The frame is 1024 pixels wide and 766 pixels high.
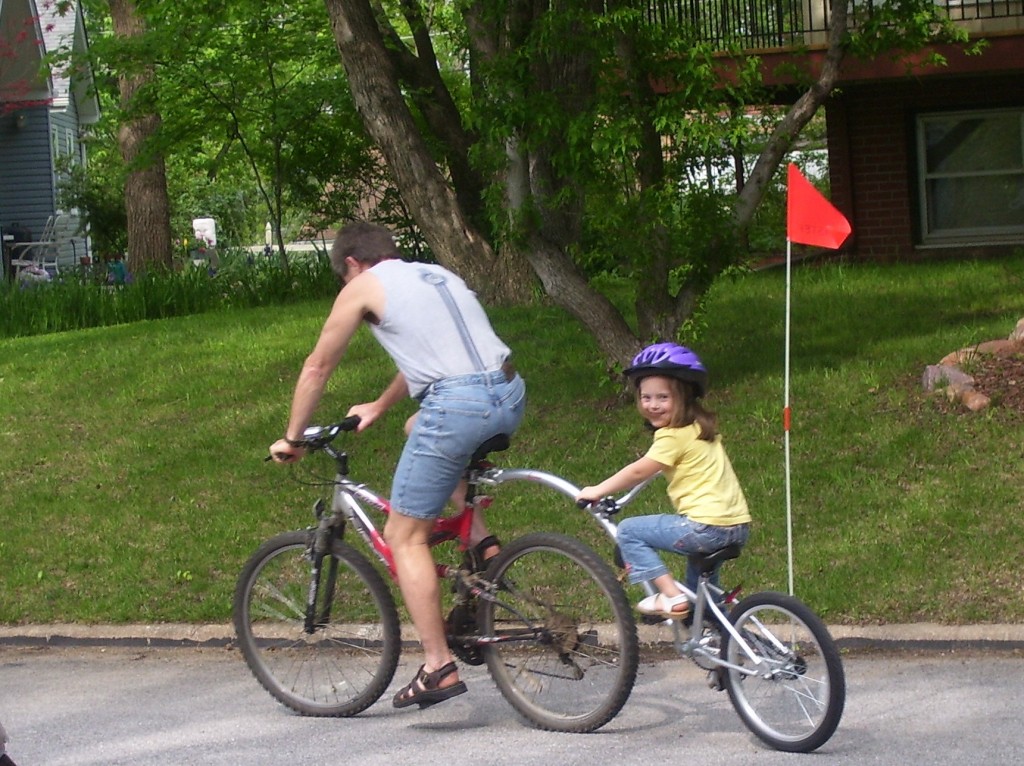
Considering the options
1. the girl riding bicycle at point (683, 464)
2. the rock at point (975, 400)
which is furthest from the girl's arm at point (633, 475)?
the rock at point (975, 400)

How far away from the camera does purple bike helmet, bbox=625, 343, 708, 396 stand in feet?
17.7

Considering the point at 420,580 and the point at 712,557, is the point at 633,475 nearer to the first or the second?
the point at 712,557

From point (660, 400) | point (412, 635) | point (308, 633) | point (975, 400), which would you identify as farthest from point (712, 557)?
point (975, 400)

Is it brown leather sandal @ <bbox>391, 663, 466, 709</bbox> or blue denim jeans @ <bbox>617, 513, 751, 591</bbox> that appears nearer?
blue denim jeans @ <bbox>617, 513, 751, 591</bbox>

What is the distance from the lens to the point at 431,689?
5711mm

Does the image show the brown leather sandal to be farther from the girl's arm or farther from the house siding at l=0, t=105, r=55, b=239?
the house siding at l=0, t=105, r=55, b=239

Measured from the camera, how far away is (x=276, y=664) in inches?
249

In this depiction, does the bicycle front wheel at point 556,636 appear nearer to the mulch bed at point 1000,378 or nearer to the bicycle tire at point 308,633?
the bicycle tire at point 308,633

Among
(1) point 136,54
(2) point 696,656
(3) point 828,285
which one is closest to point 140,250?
(1) point 136,54

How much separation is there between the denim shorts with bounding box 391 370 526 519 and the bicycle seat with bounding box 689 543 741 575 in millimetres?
820

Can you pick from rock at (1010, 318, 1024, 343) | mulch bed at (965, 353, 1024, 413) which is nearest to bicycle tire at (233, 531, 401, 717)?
mulch bed at (965, 353, 1024, 413)

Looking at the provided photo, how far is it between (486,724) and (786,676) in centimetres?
123

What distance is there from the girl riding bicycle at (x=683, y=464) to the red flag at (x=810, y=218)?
2.00 m

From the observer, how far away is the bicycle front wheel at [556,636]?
18.1ft
